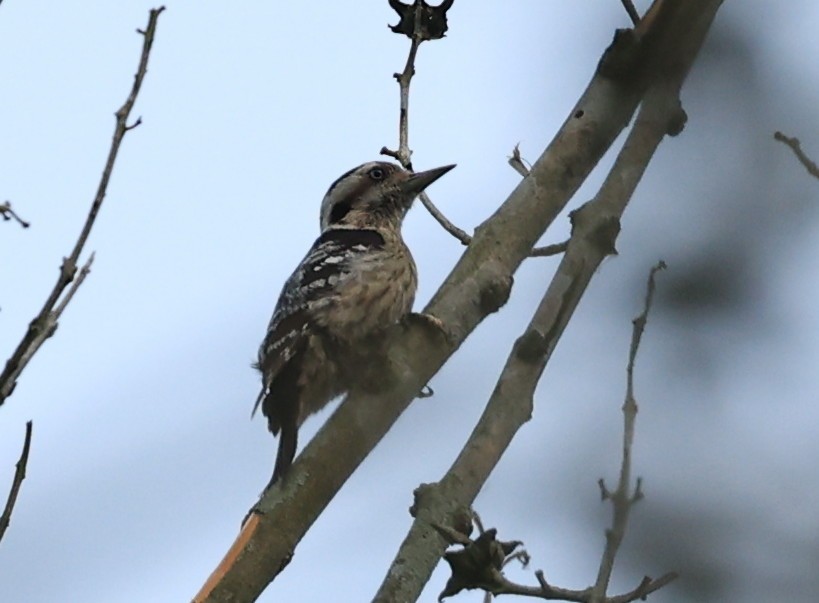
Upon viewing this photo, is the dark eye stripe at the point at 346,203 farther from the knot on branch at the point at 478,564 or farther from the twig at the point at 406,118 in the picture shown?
the knot on branch at the point at 478,564

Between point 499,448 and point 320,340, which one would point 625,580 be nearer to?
point 499,448

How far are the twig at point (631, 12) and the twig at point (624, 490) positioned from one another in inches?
42.7

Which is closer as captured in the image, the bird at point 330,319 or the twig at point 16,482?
the twig at point 16,482

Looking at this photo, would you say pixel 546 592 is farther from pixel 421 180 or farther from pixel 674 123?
pixel 421 180

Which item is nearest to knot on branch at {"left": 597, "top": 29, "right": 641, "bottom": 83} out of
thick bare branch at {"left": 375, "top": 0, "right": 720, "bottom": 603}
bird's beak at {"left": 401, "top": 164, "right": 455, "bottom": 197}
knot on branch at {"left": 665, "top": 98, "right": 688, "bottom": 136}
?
thick bare branch at {"left": 375, "top": 0, "right": 720, "bottom": 603}

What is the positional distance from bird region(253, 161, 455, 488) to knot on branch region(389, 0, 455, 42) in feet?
2.85

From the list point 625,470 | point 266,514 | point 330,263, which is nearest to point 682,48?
point 625,470

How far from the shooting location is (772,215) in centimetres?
177

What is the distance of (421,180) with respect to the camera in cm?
604

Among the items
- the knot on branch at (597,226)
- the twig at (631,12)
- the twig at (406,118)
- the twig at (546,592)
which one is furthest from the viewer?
the twig at (406,118)

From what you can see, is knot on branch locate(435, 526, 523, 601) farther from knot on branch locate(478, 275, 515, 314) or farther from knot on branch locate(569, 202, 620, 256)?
knot on branch locate(478, 275, 515, 314)

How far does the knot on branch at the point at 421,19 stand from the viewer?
4.15 metres

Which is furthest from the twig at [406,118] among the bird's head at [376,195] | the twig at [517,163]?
the bird's head at [376,195]

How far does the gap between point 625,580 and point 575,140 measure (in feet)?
5.45
